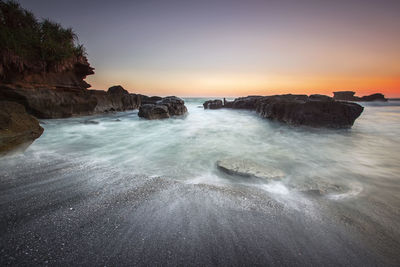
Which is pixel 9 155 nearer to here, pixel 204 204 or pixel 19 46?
pixel 204 204

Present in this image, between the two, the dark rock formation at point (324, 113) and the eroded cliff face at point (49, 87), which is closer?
the eroded cliff face at point (49, 87)

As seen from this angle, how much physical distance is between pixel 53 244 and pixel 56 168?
210 cm

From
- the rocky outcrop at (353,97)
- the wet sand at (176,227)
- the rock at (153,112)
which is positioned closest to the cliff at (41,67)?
the rock at (153,112)

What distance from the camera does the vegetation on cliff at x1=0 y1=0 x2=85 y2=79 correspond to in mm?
7785

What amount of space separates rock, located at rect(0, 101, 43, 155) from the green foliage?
7.54 m

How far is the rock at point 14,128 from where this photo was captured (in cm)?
301

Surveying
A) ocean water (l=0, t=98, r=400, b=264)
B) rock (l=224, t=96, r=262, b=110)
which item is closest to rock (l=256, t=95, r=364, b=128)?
ocean water (l=0, t=98, r=400, b=264)

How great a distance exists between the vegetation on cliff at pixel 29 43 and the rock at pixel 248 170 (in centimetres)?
1124

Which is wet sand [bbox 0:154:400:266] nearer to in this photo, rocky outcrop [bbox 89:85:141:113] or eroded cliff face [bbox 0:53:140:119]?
eroded cliff face [bbox 0:53:140:119]

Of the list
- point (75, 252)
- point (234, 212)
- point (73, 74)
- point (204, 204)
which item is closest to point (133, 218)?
point (75, 252)

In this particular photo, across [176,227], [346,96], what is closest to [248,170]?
[176,227]

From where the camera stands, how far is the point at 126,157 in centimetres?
393

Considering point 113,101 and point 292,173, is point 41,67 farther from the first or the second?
point 292,173

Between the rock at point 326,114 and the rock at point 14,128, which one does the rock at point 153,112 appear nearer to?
the rock at point 14,128
